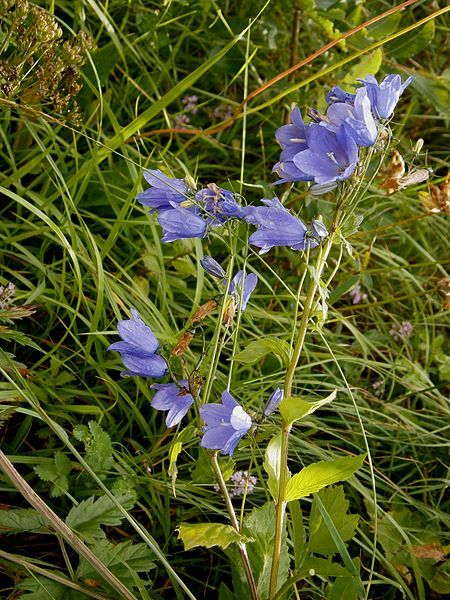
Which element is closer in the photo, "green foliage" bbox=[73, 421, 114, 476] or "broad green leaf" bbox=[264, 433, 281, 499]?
"broad green leaf" bbox=[264, 433, 281, 499]

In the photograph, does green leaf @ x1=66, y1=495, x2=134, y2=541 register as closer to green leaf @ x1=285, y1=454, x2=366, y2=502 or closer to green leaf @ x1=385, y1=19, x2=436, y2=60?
green leaf @ x1=285, y1=454, x2=366, y2=502

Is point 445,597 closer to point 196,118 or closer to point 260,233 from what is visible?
point 260,233

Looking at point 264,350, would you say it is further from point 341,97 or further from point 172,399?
point 341,97

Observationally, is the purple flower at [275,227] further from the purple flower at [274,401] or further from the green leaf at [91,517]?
the green leaf at [91,517]

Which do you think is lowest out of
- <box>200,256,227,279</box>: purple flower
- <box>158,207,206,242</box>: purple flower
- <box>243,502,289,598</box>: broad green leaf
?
<box>243,502,289,598</box>: broad green leaf

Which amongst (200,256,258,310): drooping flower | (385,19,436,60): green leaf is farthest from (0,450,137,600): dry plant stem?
(385,19,436,60): green leaf

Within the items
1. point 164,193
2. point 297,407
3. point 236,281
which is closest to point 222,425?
point 297,407
